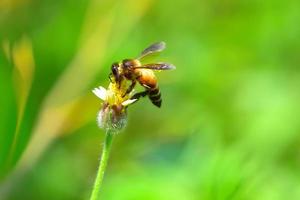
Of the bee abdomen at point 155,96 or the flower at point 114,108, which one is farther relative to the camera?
the bee abdomen at point 155,96

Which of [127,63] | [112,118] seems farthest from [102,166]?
[127,63]

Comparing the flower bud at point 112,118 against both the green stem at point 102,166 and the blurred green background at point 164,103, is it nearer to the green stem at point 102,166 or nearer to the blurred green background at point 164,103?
the green stem at point 102,166

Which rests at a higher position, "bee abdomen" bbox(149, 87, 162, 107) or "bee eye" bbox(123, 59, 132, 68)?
"bee eye" bbox(123, 59, 132, 68)

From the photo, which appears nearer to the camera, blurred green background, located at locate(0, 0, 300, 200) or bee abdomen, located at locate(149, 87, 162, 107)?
bee abdomen, located at locate(149, 87, 162, 107)

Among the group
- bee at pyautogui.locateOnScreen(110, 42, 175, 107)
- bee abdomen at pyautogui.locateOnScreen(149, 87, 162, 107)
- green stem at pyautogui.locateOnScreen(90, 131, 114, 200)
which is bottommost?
green stem at pyautogui.locateOnScreen(90, 131, 114, 200)

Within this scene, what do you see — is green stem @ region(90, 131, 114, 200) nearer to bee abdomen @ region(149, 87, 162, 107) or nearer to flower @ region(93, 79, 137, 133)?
flower @ region(93, 79, 137, 133)

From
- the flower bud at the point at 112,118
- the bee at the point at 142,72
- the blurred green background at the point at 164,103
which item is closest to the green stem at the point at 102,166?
the flower bud at the point at 112,118

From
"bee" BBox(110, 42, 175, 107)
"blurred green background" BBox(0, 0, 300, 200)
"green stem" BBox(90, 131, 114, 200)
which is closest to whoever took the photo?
"green stem" BBox(90, 131, 114, 200)

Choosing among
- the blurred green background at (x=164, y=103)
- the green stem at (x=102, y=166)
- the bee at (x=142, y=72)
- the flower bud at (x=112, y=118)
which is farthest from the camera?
the blurred green background at (x=164, y=103)

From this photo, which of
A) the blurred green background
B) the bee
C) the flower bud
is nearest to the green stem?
the flower bud
